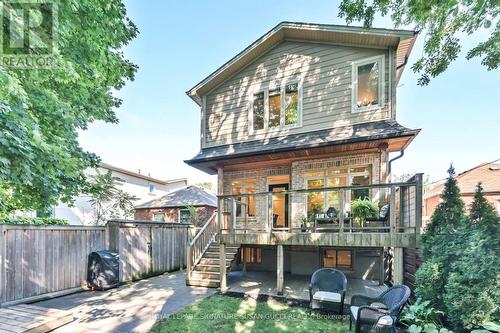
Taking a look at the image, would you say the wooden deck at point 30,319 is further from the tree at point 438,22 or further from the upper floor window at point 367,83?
the upper floor window at point 367,83

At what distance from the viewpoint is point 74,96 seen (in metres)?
7.05

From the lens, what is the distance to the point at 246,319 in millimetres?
5078

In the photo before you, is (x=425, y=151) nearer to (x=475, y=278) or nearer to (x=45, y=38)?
(x=475, y=278)

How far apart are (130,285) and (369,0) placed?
990cm

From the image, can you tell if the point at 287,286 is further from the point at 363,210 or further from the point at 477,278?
the point at 477,278

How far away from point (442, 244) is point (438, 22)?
460 centimetres

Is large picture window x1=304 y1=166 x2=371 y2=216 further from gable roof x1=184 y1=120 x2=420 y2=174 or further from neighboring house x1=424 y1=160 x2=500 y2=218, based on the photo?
neighboring house x1=424 y1=160 x2=500 y2=218

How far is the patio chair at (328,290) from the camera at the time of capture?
527 cm

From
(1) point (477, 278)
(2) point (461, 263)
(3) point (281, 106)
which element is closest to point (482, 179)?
(3) point (281, 106)

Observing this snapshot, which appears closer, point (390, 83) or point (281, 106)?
point (390, 83)

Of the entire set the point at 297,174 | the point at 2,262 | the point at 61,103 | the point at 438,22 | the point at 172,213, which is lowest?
the point at 172,213

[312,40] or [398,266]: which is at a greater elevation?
[312,40]

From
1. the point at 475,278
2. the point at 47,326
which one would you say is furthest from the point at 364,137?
the point at 47,326

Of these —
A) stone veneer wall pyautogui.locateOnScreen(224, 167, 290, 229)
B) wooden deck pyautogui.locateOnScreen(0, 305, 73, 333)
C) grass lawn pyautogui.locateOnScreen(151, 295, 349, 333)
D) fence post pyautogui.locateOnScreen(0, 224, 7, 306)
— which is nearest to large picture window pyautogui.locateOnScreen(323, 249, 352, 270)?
stone veneer wall pyautogui.locateOnScreen(224, 167, 290, 229)
